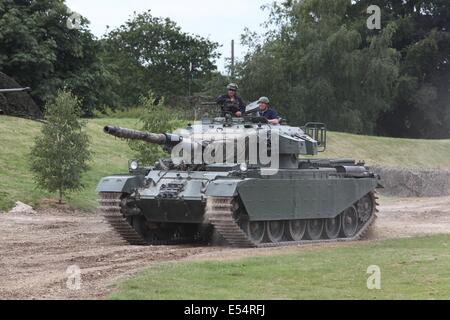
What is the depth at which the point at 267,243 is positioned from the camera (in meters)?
19.8

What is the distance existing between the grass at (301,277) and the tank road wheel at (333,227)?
3.87m

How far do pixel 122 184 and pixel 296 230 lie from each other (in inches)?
154

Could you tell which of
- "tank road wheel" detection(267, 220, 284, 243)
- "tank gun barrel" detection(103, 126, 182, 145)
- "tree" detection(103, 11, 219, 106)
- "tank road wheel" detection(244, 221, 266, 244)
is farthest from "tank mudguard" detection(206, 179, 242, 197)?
"tree" detection(103, 11, 219, 106)

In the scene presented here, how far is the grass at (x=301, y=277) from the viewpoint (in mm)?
12430

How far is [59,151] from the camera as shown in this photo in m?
27.0

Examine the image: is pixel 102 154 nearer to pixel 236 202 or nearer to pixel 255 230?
pixel 255 230

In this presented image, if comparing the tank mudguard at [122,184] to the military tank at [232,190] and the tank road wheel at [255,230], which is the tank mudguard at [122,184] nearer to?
the military tank at [232,190]

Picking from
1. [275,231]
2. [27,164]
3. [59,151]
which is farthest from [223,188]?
[27,164]

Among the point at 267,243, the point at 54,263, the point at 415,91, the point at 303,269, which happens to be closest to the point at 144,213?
the point at 267,243

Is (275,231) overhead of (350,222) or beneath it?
overhead

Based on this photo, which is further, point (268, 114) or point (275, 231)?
point (268, 114)

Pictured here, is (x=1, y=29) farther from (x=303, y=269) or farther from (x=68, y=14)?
(x=303, y=269)

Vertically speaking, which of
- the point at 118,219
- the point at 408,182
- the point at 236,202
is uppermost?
the point at 236,202

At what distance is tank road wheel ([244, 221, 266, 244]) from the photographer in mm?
19547
